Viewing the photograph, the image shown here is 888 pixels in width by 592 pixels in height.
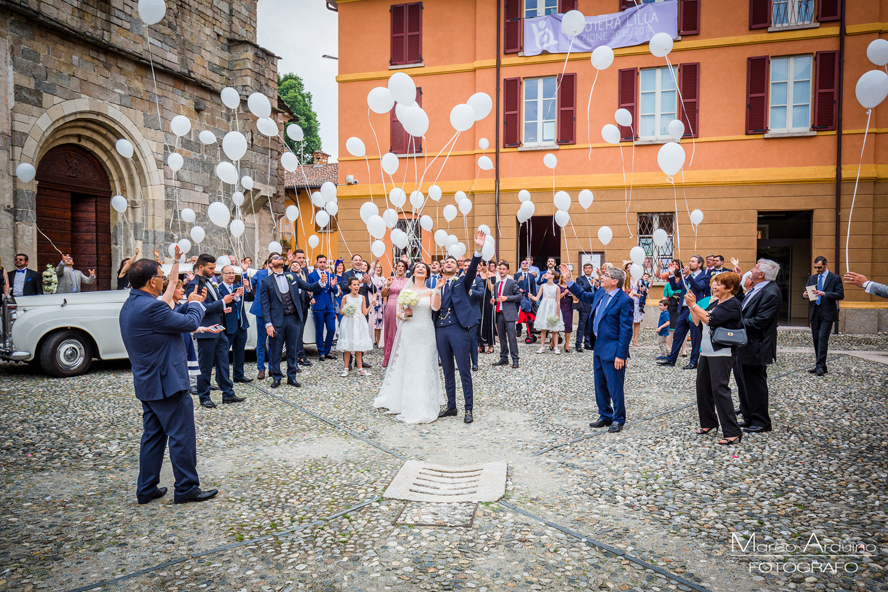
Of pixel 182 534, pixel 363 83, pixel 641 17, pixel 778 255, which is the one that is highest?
pixel 641 17

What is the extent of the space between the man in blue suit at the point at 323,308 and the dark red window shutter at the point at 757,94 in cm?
1249

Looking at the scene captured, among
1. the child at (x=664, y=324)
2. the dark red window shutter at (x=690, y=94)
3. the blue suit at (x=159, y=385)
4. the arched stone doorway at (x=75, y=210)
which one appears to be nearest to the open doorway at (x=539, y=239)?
the dark red window shutter at (x=690, y=94)

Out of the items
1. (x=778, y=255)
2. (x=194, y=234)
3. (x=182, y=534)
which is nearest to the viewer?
(x=182, y=534)

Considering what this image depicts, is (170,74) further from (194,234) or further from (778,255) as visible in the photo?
(778,255)

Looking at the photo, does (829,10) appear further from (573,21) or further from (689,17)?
(573,21)

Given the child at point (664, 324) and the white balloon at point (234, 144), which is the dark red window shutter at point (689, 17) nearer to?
the child at point (664, 324)

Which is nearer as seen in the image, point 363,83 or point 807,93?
point 807,93

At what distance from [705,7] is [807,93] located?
3.69 metres

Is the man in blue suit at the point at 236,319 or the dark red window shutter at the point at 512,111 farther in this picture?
the dark red window shutter at the point at 512,111

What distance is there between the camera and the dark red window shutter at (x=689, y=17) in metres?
15.3

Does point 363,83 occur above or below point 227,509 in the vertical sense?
above

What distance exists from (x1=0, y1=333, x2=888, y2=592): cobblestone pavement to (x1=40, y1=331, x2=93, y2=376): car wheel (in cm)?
127

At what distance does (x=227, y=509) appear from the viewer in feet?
12.5

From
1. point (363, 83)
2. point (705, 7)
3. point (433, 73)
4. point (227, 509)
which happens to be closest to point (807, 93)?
point (705, 7)
